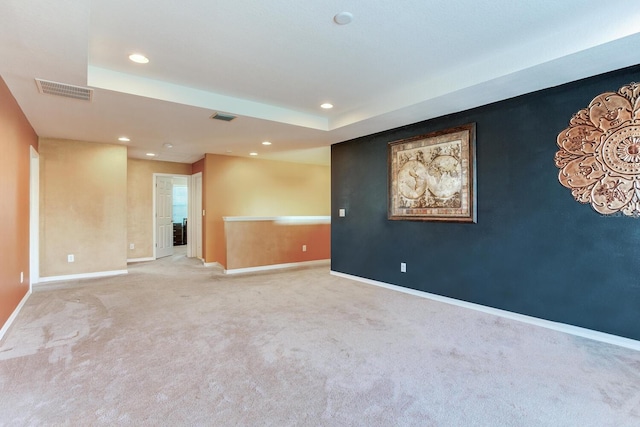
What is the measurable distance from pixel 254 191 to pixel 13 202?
419cm

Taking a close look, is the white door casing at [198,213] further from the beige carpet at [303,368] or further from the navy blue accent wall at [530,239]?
the navy blue accent wall at [530,239]

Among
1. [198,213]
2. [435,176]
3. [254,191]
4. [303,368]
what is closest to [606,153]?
[435,176]

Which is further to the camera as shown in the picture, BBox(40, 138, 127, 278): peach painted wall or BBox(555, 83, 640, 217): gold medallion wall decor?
BBox(40, 138, 127, 278): peach painted wall

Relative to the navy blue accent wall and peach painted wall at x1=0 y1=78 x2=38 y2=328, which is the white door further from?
the navy blue accent wall

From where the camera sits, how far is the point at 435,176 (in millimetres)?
4051

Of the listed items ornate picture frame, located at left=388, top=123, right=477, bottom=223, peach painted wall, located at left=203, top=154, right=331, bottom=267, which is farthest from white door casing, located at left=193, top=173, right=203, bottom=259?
ornate picture frame, located at left=388, top=123, right=477, bottom=223

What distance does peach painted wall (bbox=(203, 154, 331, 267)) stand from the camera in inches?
264

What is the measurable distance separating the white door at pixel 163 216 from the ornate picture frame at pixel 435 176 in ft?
18.7

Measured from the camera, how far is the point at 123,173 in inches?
228

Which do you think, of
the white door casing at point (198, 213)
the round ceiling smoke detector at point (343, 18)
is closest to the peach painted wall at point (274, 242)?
the white door casing at point (198, 213)

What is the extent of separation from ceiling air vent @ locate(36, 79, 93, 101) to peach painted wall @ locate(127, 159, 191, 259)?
418cm

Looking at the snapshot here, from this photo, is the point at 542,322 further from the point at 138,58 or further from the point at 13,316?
the point at 13,316

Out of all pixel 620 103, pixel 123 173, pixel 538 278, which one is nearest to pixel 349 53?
pixel 620 103

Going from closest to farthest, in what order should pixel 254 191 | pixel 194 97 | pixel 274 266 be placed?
pixel 194 97 < pixel 274 266 < pixel 254 191
